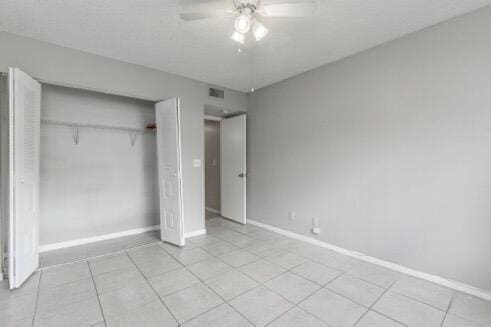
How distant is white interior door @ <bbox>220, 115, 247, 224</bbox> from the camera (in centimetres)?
437

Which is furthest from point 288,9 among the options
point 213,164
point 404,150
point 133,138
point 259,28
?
point 213,164

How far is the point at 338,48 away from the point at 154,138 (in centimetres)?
327

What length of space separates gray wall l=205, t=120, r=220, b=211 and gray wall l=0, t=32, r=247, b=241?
1362 millimetres

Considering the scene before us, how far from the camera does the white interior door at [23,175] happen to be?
6.93 ft

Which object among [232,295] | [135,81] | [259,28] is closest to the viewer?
[259,28]

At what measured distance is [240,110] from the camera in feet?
14.5

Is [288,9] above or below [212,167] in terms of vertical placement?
above

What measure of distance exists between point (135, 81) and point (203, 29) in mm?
1386

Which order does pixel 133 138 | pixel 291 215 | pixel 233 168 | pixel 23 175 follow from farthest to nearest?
pixel 233 168 → pixel 133 138 → pixel 291 215 → pixel 23 175

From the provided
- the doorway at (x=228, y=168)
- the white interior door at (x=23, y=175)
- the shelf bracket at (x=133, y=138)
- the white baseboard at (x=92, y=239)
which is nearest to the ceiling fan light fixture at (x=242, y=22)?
the white interior door at (x=23, y=175)

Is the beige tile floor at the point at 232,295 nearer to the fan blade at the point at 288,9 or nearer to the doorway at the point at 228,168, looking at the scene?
the doorway at the point at 228,168

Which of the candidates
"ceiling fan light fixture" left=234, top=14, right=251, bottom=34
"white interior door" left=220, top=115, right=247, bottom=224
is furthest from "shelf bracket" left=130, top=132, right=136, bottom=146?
"ceiling fan light fixture" left=234, top=14, right=251, bottom=34

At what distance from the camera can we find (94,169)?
138 inches

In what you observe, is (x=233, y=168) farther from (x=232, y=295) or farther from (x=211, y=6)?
(x=211, y=6)
